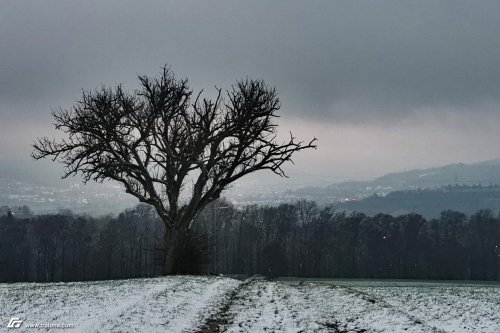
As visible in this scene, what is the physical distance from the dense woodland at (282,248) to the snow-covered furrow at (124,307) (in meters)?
88.2

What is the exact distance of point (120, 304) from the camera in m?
17.2

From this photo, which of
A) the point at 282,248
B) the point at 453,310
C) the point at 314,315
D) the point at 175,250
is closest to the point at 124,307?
the point at 314,315

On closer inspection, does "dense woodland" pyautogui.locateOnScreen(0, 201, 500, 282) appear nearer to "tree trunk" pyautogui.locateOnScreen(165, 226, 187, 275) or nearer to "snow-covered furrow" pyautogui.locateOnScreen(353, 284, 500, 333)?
"tree trunk" pyautogui.locateOnScreen(165, 226, 187, 275)

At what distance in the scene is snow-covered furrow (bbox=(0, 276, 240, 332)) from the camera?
45.9 feet

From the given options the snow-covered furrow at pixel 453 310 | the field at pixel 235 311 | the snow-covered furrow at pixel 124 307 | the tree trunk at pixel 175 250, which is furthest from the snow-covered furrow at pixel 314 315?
the tree trunk at pixel 175 250

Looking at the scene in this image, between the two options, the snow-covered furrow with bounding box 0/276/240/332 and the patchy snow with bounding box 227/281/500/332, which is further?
the patchy snow with bounding box 227/281/500/332

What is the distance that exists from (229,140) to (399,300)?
52.0 ft

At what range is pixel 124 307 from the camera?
16312 millimetres

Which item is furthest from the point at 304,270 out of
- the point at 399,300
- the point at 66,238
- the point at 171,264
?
the point at 399,300

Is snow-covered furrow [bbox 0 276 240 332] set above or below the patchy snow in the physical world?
above

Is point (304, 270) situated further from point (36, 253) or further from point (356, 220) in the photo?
point (36, 253)

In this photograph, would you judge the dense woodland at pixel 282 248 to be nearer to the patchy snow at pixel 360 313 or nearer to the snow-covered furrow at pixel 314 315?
the snow-covered furrow at pixel 314 315

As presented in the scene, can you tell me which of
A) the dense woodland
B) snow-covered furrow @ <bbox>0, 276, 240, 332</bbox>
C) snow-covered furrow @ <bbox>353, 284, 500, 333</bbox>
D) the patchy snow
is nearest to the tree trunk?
snow-covered furrow @ <bbox>0, 276, 240, 332</bbox>

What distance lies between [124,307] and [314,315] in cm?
655
